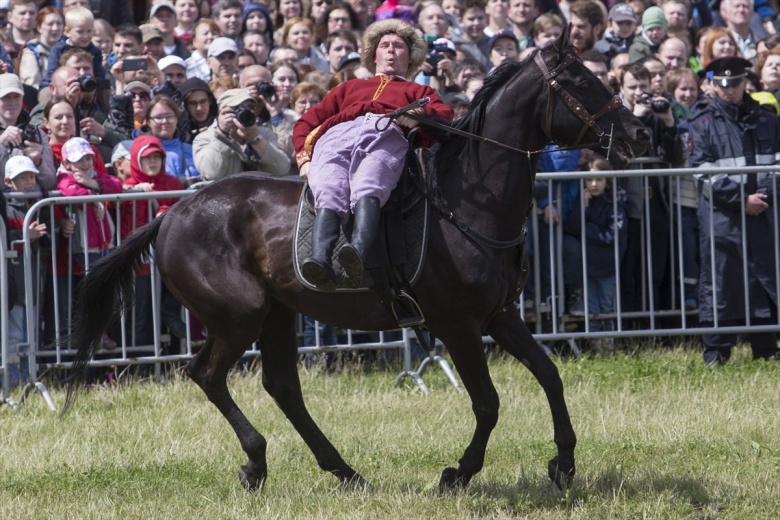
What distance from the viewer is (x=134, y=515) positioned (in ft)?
21.2

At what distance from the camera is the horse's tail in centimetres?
749

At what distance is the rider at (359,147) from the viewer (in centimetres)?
652

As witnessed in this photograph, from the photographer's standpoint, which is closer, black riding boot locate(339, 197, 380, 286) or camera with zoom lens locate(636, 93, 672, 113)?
black riding boot locate(339, 197, 380, 286)

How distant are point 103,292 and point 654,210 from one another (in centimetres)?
510

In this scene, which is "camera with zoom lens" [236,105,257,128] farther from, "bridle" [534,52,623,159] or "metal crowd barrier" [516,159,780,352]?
"bridle" [534,52,623,159]

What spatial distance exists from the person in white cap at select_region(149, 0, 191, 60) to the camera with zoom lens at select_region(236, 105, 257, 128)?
139 inches

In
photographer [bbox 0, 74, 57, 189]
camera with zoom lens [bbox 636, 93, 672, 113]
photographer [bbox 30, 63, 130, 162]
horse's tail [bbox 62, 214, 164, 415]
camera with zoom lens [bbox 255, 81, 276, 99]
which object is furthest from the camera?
camera with zoom lens [bbox 255, 81, 276, 99]

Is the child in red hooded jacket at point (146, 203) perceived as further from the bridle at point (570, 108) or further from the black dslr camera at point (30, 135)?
the bridle at point (570, 108)

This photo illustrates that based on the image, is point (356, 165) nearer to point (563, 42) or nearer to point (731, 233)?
point (563, 42)

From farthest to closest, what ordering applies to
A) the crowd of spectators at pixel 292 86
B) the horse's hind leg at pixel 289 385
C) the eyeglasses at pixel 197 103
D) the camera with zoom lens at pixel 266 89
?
1. the eyeglasses at pixel 197 103
2. the camera with zoom lens at pixel 266 89
3. the crowd of spectators at pixel 292 86
4. the horse's hind leg at pixel 289 385

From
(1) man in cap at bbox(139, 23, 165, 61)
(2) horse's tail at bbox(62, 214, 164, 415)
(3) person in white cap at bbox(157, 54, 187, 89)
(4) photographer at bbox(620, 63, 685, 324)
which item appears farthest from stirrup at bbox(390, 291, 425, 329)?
(1) man in cap at bbox(139, 23, 165, 61)

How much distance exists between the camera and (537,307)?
1028cm

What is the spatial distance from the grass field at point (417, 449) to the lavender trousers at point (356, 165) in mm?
1583

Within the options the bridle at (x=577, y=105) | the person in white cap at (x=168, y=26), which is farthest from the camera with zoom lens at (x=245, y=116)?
the bridle at (x=577, y=105)
